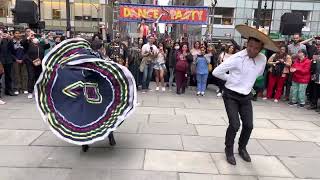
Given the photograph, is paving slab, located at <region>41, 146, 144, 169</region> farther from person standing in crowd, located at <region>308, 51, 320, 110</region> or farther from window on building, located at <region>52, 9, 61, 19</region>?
window on building, located at <region>52, 9, 61, 19</region>

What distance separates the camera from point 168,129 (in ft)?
23.9

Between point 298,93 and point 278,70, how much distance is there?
97 cm

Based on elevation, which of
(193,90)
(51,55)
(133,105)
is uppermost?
(51,55)

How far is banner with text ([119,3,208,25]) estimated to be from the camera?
17.5m

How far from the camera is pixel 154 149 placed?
5.98 metres

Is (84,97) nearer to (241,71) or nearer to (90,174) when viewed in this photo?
(90,174)

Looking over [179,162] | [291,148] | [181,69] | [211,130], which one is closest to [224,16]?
[181,69]

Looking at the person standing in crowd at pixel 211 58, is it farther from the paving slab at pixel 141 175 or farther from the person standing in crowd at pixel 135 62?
the paving slab at pixel 141 175

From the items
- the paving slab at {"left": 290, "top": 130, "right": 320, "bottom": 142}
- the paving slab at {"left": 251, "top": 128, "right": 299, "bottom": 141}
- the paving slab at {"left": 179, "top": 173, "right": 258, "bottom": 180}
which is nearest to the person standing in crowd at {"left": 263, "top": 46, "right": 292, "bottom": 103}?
the paving slab at {"left": 290, "top": 130, "right": 320, "bottom": 142}

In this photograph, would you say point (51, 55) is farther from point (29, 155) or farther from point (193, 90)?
point (193, 90)

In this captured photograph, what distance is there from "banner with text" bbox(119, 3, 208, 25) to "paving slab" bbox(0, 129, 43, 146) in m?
11.5

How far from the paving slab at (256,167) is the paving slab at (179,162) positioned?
0.45ft

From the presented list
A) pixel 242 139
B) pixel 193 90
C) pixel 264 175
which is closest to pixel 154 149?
pixel 242 139

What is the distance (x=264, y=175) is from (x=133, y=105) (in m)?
1.97
